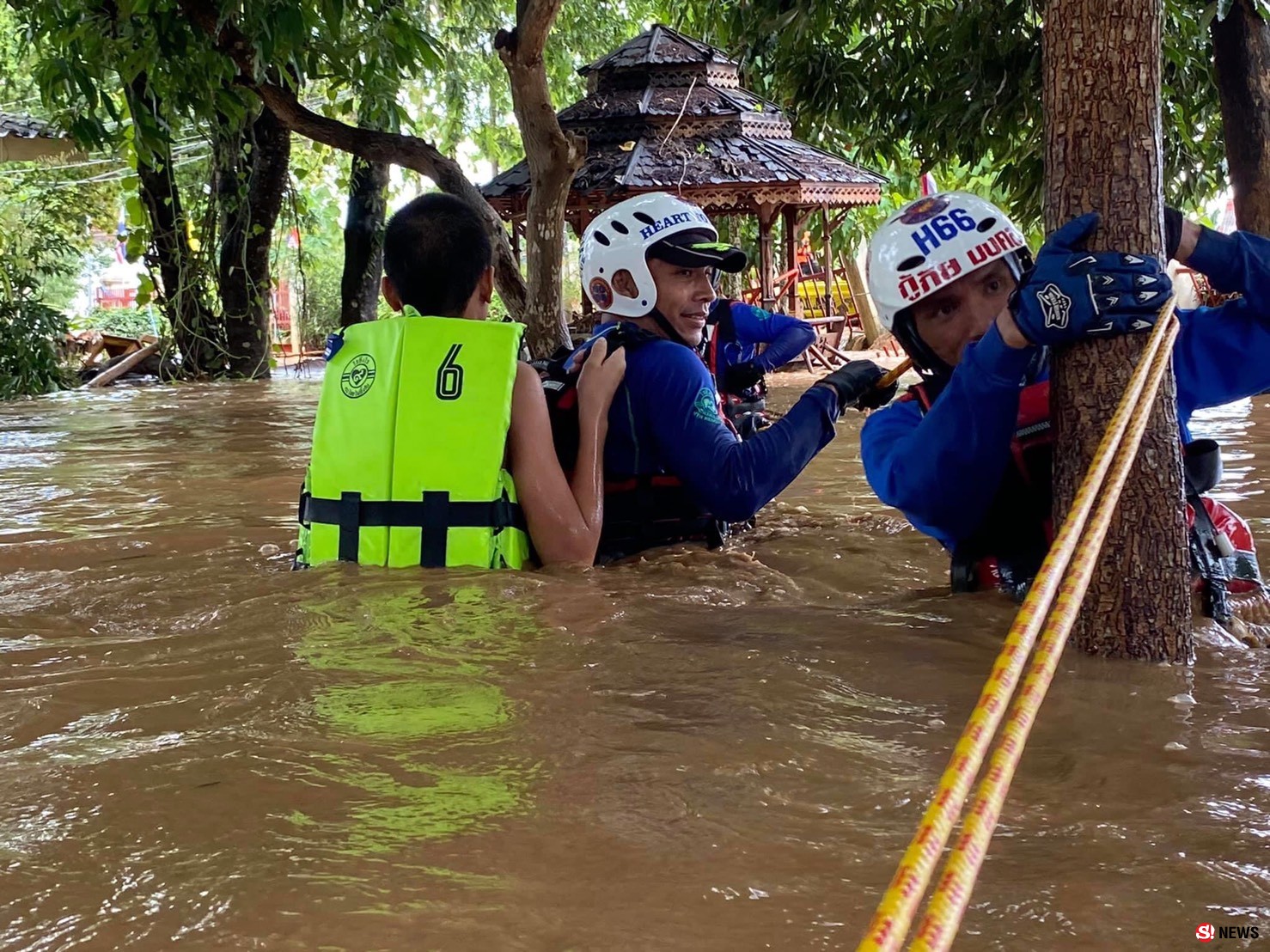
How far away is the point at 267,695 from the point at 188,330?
14052 mm

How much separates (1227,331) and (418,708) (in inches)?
82.0

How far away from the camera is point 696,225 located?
455 centimetres

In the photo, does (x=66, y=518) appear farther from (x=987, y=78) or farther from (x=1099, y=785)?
(x=987, y=78)

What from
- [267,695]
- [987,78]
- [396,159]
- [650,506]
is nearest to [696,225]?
[650,506]

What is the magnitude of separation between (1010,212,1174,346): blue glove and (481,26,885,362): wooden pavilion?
12623 millimetres

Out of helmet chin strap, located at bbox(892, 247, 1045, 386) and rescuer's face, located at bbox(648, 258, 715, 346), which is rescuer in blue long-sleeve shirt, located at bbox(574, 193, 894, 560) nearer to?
rescuer's face, located at bbox(648, 258, 715, 346)

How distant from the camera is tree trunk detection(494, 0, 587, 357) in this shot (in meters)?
8.12

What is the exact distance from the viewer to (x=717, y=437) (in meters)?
4.05

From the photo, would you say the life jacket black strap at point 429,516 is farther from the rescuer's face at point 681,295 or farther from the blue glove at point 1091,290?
the blue glove at point 1091,290

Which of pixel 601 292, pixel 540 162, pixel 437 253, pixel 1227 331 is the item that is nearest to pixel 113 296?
pixel 540 162

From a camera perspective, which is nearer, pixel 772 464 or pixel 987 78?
pixel 772 464

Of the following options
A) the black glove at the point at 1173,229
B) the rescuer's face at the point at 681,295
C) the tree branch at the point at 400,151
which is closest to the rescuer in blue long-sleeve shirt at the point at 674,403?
the rescuer's face at the point at 681,295

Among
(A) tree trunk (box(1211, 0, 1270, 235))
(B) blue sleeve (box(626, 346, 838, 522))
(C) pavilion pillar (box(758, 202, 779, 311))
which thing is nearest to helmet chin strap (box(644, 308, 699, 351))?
(B) blue sleeve (box(626, 346, 838, 522))

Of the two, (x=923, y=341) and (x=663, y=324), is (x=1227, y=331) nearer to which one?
(x=923, y=341)
